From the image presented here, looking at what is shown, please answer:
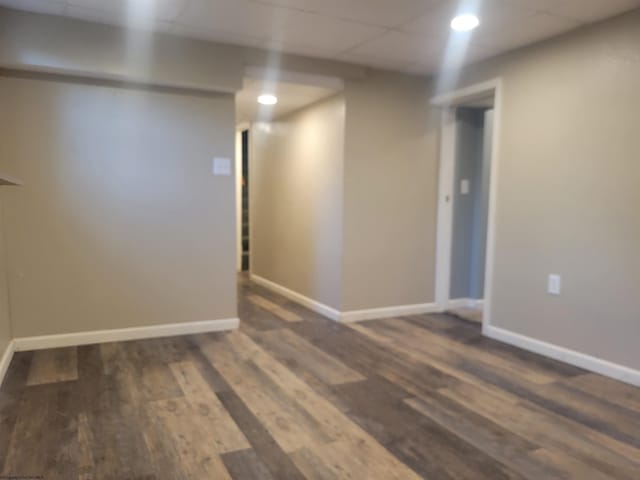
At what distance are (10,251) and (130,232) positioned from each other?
708 mm

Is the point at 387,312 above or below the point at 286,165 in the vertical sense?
below

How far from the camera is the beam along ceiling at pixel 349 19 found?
8.11ft

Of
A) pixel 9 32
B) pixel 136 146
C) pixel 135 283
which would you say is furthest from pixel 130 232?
pixel 9 32

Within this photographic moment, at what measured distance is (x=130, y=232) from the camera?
10.5 ft

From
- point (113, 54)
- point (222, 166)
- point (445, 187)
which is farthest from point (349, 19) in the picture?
point (445, 187)

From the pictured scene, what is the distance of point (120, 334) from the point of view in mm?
3227

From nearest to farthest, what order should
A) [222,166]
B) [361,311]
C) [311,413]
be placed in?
[311,413] → [222,166] → [361,311]

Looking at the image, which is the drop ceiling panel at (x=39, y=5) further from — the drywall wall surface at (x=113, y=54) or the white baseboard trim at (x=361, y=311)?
the white baseboard trim at (x=361, y=311)

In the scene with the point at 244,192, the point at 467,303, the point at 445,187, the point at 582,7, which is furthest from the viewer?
the point at 244,192

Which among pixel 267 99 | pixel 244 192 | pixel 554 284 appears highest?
pixel 267 99

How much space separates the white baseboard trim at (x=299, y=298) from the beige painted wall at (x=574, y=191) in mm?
1312

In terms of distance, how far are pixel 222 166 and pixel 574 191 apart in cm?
236

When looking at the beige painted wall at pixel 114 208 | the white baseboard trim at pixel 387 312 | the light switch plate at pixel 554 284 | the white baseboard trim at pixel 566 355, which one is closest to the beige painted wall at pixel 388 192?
the white baseboard trim at pixel 387 312

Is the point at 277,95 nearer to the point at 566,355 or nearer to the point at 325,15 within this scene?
the point at 325,15
